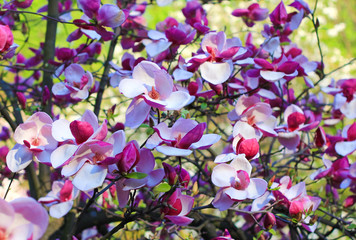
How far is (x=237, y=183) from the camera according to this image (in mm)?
709

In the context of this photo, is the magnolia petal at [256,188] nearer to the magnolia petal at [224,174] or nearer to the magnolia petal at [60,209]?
the magnolia petal at [224,174]

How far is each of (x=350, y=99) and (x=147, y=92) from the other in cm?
73

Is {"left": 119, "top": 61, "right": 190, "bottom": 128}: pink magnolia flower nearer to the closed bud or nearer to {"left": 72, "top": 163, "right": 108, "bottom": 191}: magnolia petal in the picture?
{"left": 72, "top": 163, "right": 108, "bottom": 191}: magnolia petal

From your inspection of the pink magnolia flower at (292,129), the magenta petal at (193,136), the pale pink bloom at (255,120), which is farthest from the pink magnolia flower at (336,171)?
the magenta petal at (193,136)

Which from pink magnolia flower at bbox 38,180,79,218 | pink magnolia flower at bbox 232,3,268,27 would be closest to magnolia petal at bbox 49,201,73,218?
pink magnolia flower at bbox 38,180,79,218

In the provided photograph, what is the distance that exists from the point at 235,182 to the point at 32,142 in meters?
0.37

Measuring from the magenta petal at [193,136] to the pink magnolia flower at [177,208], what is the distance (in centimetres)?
12

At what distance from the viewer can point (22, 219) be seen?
0.47m

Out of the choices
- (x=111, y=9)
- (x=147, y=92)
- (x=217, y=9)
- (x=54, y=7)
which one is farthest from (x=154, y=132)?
(x=217, y=9)

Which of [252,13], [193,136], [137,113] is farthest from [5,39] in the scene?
[252,13]

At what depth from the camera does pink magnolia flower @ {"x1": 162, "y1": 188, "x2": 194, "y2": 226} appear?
720 millimetres

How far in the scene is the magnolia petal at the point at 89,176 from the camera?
23.2 inches

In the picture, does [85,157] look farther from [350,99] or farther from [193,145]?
[350,99]

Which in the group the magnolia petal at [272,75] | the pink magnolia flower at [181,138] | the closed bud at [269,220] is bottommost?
the closed bud at [269,220]
